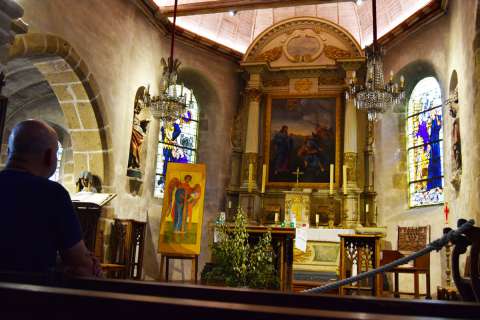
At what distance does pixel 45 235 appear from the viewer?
1.80 metres

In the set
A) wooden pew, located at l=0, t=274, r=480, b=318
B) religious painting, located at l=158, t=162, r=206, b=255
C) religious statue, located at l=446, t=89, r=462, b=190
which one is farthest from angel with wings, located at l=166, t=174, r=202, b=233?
wooden pew, located at l=0, t=274, r=480, b=318

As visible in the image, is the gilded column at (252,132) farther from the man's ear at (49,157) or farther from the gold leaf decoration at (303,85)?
the man's ear at (49,157)

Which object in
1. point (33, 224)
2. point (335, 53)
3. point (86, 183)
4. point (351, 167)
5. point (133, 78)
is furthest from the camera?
point (335, 53)

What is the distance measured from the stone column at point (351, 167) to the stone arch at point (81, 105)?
5.40m

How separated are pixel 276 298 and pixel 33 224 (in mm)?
1012

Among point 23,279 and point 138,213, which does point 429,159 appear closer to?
point 138,213

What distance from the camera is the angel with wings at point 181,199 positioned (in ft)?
22.9

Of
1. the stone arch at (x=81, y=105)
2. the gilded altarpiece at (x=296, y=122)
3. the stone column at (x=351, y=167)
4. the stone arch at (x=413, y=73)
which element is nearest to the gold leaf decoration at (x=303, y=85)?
the gilded altarpiece at (x=296, y=122)

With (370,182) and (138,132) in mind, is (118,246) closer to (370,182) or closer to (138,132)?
(138,132)

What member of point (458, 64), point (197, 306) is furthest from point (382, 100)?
point (197, 306)

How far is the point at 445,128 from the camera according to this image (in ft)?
29.4

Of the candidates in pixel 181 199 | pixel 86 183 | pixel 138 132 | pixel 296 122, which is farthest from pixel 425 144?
pixel 86 183

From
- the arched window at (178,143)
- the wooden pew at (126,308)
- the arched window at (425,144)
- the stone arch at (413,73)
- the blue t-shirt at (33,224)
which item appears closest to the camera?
the wooden pew at (126,308)

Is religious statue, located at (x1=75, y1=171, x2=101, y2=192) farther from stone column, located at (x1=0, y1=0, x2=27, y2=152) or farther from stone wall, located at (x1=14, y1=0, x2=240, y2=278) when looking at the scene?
stone column, located at (x1=0, y1=0, x2=27, y2=152)
